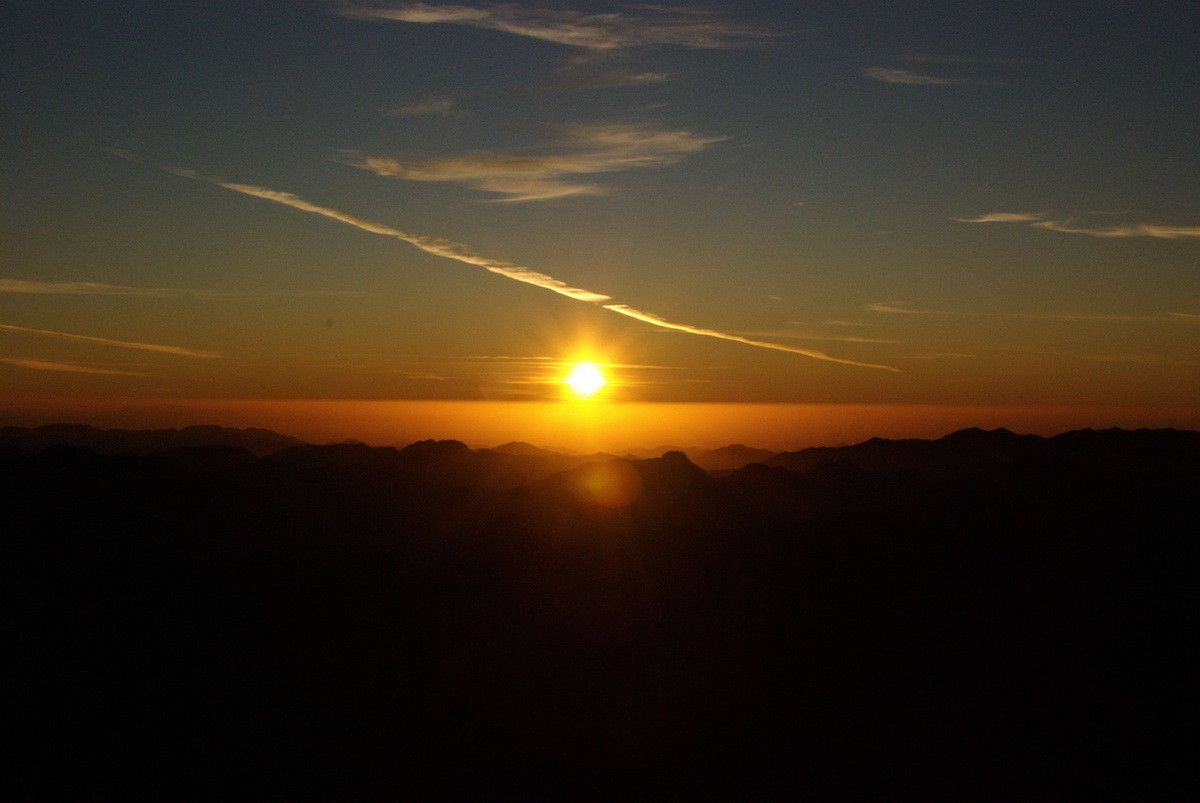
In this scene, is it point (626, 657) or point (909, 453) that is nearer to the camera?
point (626, 657)

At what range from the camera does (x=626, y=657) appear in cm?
4431

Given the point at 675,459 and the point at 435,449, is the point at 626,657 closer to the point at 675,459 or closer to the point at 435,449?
the point at 675,459

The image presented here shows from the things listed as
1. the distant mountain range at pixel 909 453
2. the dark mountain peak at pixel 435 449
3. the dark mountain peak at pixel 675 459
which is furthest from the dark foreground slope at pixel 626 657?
the dark mountain peak at pixel 435 449

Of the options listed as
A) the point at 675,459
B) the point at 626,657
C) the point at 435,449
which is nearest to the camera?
the point at 626,657

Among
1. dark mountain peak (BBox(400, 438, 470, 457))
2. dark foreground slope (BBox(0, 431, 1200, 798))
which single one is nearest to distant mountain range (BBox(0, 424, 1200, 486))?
dark mountain peak (BBox(400, 438, 470, 457))

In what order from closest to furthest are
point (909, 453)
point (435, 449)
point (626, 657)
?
point (626, 657)
point (435, 449)
point (909, 453)

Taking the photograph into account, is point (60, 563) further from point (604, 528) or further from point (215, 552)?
point (604, 528)

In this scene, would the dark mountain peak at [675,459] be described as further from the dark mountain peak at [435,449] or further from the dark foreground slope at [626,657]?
the dark mountain peak at [435,449]

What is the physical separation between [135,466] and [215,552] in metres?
31.7

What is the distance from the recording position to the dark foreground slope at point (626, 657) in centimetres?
3528

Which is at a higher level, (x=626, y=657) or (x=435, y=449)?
(x=435, y=449)

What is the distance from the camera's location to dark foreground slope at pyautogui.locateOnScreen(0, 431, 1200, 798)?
3528 cm

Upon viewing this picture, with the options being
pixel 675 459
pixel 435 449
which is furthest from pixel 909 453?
pixel 435 449

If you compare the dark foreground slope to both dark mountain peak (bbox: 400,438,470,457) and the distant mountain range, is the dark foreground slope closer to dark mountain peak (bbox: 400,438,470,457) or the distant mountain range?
the distant mountain range
